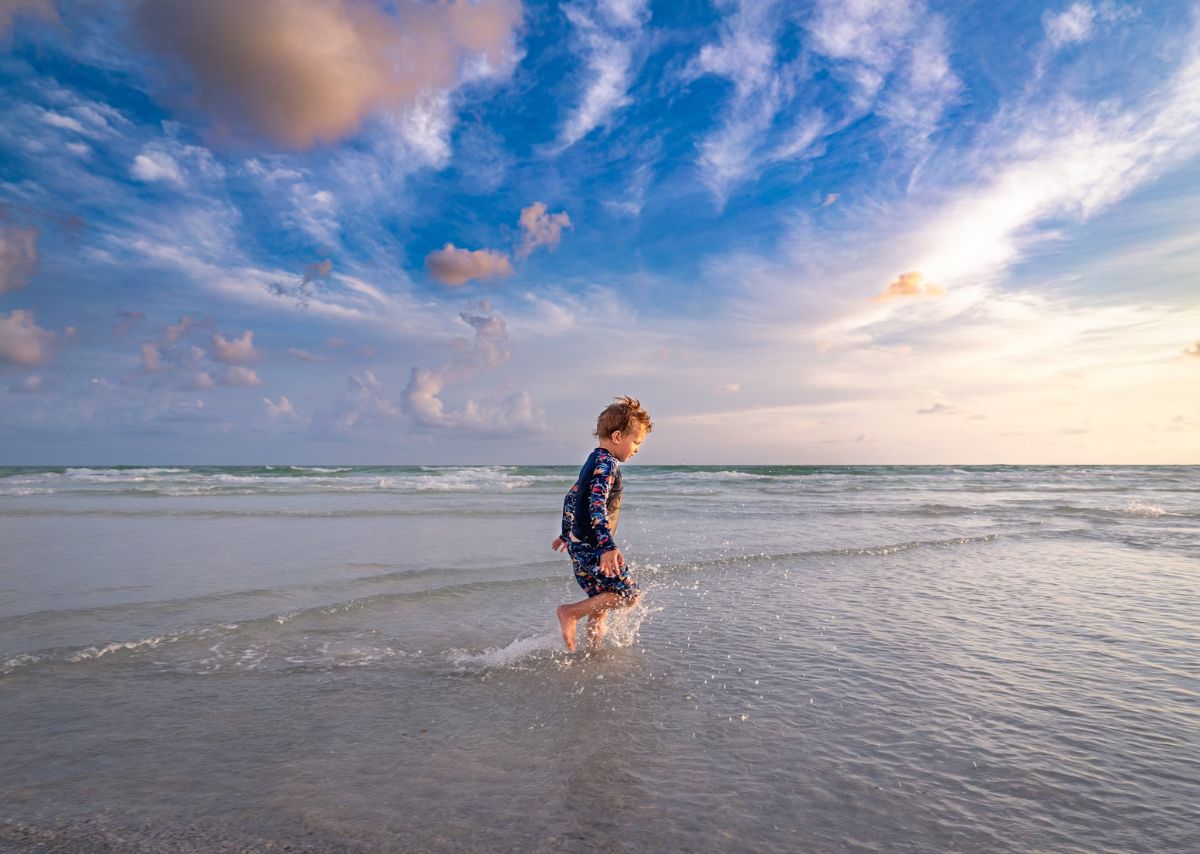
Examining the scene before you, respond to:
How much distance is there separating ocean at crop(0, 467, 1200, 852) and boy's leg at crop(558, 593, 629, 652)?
0.24m

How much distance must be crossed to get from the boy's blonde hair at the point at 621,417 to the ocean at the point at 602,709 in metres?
1.76

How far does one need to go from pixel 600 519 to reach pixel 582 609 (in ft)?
2.39

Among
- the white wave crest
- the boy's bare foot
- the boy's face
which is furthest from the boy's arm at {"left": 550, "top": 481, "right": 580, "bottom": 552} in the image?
the white wave crest

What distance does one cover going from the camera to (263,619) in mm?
5977

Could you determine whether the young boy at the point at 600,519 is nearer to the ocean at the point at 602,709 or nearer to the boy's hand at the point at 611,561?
the boy's hand at the point at 611,561

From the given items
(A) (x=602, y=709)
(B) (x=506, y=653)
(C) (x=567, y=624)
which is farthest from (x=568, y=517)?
(A) (x=602, y=709)

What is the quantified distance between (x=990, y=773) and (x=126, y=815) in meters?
3.84

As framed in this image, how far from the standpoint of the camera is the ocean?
2.64 metres

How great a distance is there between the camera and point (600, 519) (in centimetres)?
493

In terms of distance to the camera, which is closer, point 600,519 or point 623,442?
point 600,519

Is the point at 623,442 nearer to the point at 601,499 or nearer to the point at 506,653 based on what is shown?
the point at 601,499

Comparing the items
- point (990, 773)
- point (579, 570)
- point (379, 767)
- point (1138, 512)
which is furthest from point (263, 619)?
point (1138, 512)

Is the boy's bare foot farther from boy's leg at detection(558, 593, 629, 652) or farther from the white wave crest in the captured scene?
the white wave crest

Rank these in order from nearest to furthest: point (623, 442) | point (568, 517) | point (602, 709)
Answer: point (602, 709), point (623, 442), point (568, 517)
